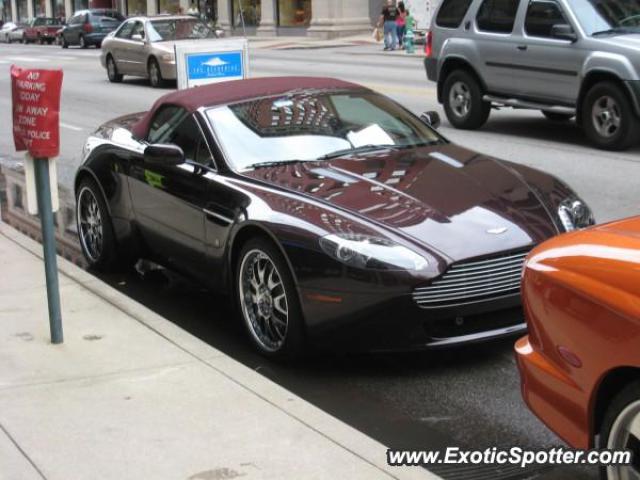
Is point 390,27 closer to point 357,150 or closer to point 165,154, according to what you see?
point 357,150

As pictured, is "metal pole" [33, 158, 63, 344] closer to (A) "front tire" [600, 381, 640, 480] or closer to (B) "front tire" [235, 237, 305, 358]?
(B) "front tire" [235, 237, 305, 358]

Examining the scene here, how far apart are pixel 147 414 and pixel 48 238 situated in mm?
1424

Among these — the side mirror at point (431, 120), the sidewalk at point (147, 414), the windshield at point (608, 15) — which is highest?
the windshield at point (608, 15)

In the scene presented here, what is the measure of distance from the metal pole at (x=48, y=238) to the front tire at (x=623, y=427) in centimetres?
334

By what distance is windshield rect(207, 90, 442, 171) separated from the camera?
21.8 feet

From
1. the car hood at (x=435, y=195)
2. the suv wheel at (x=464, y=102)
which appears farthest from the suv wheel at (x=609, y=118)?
the car hood at (x=435, y=195)

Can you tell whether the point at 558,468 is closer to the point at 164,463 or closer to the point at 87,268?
the point at 164,463

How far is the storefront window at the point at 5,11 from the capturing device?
8132 cm

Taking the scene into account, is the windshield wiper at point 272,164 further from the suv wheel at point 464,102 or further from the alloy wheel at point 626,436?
the suv wheel at point 464,102

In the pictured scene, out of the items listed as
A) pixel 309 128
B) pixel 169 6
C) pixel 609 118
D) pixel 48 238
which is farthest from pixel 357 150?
pixel 169 6

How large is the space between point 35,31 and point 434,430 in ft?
182

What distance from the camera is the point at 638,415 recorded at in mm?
3395

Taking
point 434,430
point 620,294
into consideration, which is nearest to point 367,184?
point 434,430

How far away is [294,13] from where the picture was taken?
45.5 meters
